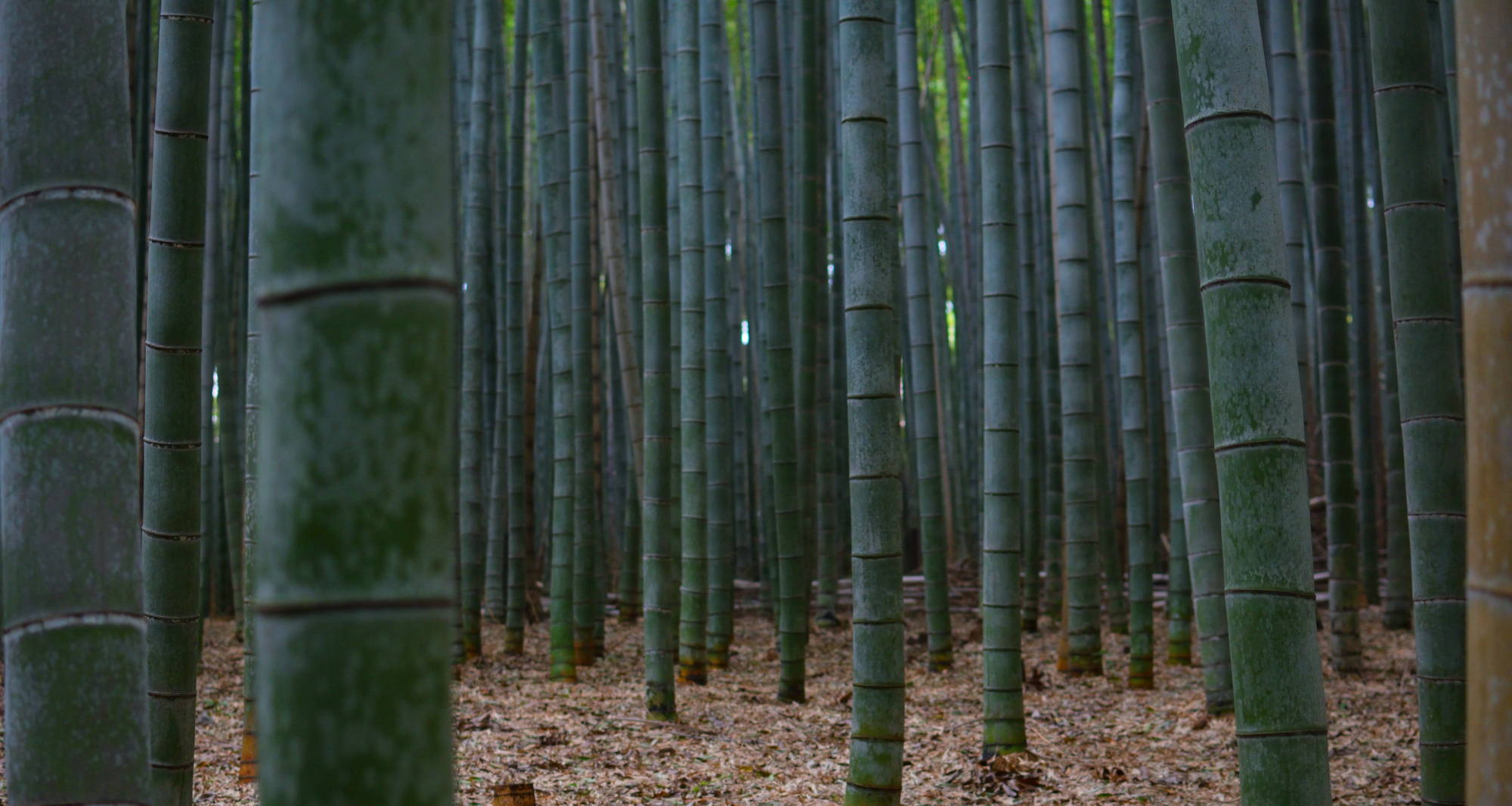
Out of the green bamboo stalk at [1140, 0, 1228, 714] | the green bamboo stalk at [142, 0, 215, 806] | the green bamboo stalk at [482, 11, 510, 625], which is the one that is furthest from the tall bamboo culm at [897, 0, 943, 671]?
the green bamboo stalk at [142, 0, 215, 806]

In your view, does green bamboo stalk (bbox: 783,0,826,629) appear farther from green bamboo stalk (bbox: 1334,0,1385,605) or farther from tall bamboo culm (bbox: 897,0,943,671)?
green bamboo stalk (bbox: 1334,0,1385,605)

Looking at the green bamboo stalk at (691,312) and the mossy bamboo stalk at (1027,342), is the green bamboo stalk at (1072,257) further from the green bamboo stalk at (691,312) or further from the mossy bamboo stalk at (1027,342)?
the mossy bamboo stalk at (1027,342)

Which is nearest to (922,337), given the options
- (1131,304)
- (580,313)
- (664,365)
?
(1131,304)

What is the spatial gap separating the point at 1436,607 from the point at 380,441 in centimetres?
187

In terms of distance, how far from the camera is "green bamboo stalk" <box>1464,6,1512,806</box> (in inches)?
33.2

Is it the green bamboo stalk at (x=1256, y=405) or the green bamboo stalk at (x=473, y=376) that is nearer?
the green bamboo stalk at (x=1256, y=405)

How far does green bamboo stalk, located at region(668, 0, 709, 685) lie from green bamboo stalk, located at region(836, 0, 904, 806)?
5.79ft

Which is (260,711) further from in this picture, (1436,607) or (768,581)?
(768,581)

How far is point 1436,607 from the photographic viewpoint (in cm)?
210

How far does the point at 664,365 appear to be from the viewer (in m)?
4.25

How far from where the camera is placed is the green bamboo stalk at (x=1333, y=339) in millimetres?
4406

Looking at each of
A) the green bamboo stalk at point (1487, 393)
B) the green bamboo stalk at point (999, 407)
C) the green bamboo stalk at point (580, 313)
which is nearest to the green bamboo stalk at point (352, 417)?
the green bamboo stalk at point (1487, 393)

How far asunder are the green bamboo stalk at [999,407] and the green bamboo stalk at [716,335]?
121cm

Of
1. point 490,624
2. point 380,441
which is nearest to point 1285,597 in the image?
point 380,441
